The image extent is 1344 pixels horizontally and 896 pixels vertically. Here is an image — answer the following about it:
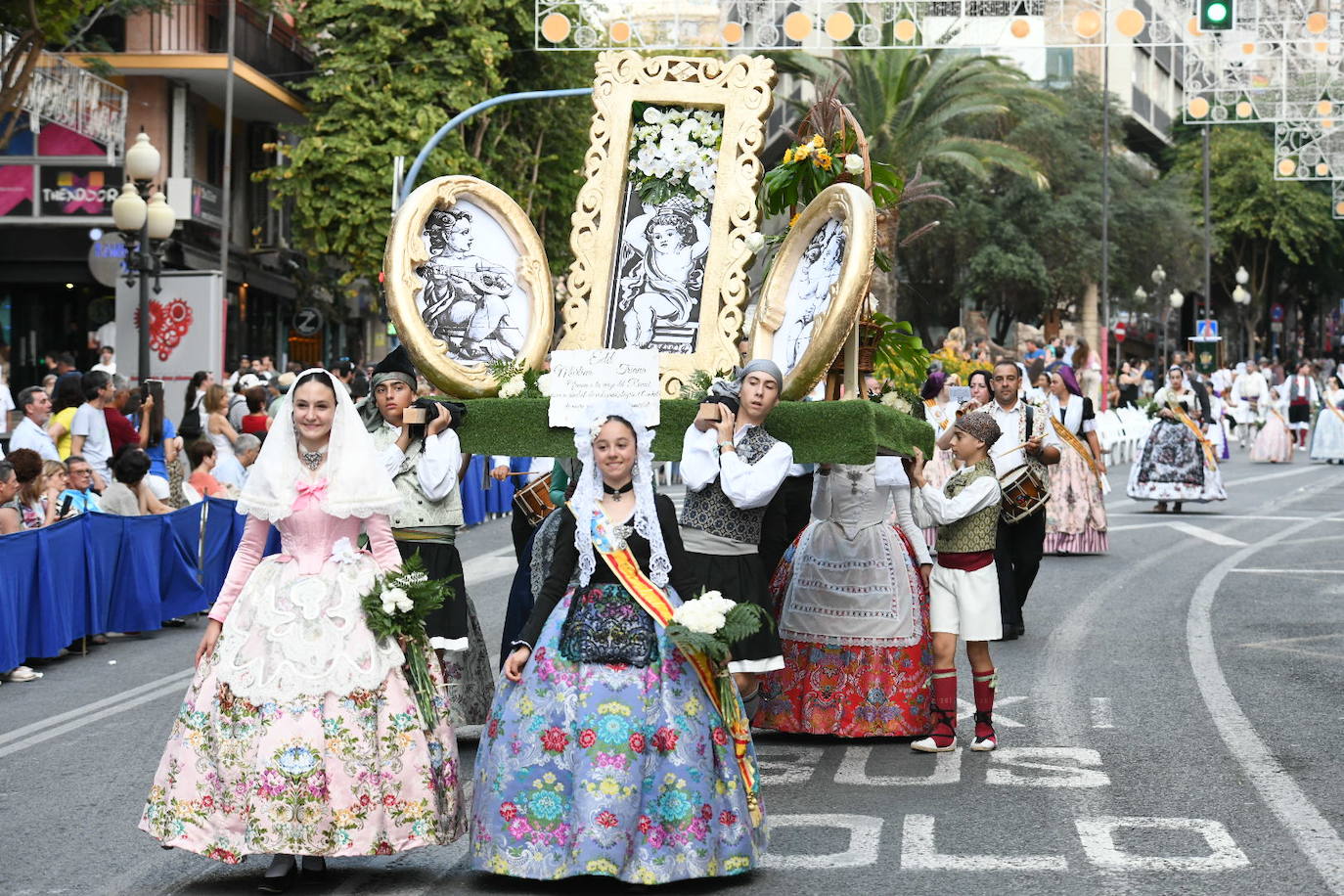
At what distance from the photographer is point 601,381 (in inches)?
329

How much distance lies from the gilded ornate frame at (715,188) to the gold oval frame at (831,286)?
0.20 m

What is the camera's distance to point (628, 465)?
7125 millimetres

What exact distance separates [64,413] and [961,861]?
39.6ft

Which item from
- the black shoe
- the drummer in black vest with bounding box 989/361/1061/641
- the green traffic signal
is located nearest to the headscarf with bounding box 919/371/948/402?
the drummer in black vest with bounding box 989/361/1061/641

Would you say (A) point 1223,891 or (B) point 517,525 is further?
(B) point 517,525

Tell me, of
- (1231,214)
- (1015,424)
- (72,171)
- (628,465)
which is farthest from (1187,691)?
(1231,214)

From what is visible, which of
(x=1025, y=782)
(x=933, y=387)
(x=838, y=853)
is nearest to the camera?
(x=838, y=853)

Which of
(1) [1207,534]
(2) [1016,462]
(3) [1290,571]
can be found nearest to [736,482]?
(2) [1016,462]

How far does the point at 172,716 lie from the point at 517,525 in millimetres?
2235

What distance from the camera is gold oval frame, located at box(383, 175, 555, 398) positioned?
8938 millimetres

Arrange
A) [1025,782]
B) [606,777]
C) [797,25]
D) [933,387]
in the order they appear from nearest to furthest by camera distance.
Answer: [606,777] < [1025,782] < [933,387] < [797,25]

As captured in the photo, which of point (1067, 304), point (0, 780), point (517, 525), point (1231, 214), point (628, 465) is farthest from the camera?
point (1231, 214)

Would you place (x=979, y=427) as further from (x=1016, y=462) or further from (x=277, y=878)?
(x=277, y=878)

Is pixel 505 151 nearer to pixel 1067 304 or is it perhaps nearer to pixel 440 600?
pixel 1067 304
